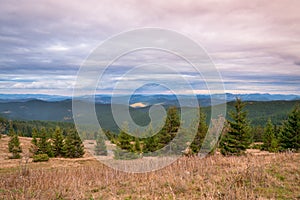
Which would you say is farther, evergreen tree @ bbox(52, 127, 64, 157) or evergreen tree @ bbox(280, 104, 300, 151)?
evergreen tree @ bbox(52, 127, 64, 157)

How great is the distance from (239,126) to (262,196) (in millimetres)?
30631

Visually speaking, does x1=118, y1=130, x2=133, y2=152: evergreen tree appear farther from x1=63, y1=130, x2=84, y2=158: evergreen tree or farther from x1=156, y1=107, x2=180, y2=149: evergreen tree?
x1=63, y1=130, x2=84, y2=158: evergreen tree

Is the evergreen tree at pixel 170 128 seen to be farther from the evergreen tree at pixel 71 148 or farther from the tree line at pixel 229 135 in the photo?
the evergreen tree at pixel 71 148

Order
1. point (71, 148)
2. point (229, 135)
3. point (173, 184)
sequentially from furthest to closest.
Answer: point (71, 148) < point (229, 135) < point (173, 184)

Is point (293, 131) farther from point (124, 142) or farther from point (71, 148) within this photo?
point (71, 148)

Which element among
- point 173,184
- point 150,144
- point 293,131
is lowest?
point 150,144

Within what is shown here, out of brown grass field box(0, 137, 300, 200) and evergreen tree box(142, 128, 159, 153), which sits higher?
brown grass field box(0, 137, 300, 200)

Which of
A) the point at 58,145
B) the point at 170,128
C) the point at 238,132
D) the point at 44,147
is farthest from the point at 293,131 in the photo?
the point at 44,147

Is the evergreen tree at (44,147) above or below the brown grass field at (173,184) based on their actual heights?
below

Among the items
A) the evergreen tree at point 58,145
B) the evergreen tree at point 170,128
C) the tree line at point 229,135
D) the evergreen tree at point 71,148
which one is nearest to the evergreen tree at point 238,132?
the tree line at point 229,135

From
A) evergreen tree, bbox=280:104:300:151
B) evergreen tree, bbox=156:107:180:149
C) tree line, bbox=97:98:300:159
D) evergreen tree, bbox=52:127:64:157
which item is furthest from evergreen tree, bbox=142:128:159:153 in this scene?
evergreen tree, bbox=52:127:64:157

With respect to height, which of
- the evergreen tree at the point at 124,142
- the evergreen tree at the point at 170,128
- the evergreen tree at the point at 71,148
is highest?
the evergreen tree at the point at 170,128

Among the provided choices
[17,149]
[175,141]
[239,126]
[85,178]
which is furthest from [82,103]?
[17,149]

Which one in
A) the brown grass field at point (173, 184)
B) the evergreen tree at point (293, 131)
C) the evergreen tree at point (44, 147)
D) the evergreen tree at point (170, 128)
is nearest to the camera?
the brown grass field at point (173, 184)
